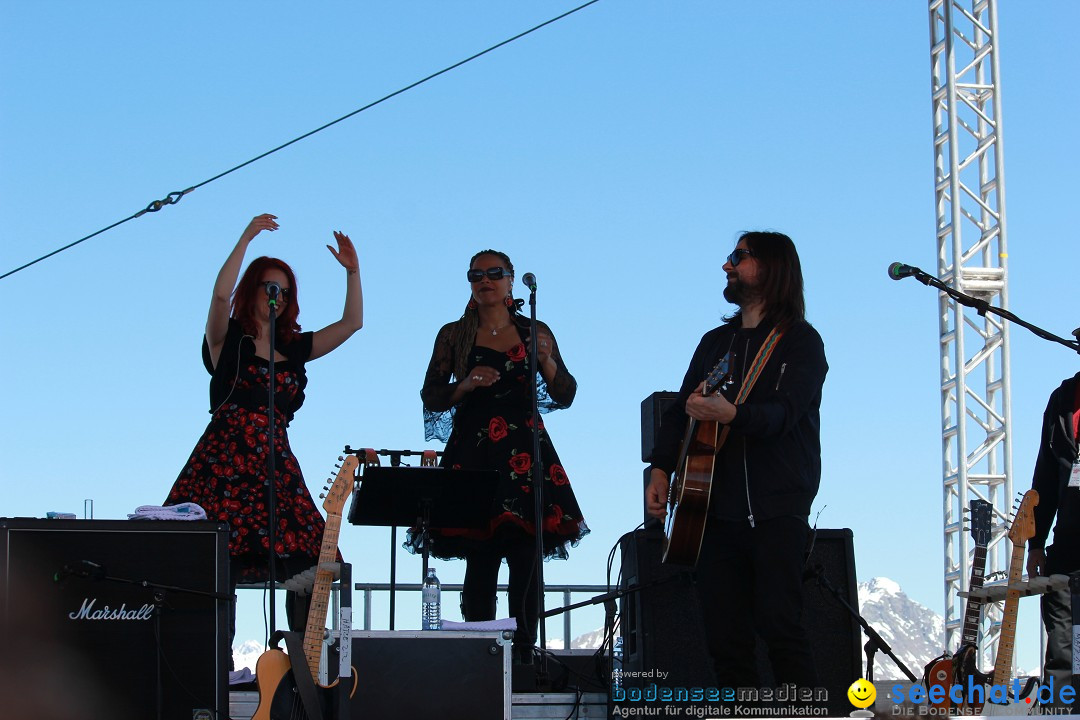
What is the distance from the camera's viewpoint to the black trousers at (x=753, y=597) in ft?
14.9

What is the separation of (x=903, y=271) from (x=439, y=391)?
222 cm

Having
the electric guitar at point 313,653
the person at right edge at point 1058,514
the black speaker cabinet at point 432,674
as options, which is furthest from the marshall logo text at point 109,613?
the person at right edge at point 1058,514

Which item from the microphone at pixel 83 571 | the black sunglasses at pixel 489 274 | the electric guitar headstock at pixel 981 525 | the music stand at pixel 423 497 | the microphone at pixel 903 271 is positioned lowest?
the microphone at pixel 83 571

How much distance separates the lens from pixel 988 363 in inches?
340

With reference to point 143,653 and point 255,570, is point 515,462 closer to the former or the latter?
point 255,570

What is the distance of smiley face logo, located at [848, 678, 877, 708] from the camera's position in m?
4.11

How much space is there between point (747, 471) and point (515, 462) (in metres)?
1.47

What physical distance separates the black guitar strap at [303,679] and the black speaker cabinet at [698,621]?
1.35 meters

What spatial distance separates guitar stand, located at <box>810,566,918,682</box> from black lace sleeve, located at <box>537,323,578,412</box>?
4.67 ft

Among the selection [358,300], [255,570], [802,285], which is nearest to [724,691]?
[802,285]

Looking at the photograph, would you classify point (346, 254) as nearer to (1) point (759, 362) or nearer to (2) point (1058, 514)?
(1) point (759, 362)

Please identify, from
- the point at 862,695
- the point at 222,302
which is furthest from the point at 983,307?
the point at 222,302

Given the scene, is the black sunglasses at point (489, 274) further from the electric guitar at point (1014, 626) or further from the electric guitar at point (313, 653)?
the electric guitar at point (1014, 626)

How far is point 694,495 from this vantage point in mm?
4695
